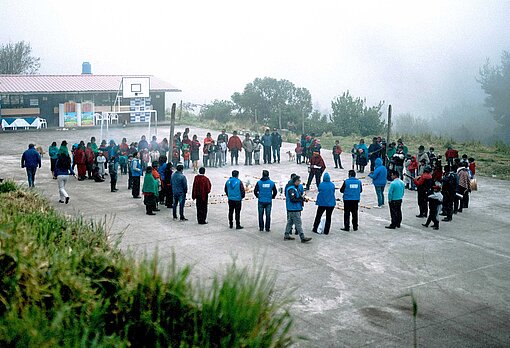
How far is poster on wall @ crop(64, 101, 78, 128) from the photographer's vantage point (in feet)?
132

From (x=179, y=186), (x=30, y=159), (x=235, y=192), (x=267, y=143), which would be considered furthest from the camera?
(x=267, y=143)

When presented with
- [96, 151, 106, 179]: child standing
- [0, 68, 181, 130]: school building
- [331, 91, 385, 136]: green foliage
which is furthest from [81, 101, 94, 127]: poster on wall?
[96, 151, 106, 179]: child standing

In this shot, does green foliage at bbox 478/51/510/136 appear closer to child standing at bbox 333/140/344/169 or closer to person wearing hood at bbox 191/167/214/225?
child standing at bbox 333/140/344/169

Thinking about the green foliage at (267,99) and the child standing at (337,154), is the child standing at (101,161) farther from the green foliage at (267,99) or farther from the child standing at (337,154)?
the green foliage at (267,99)

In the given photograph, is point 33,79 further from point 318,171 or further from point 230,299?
point 230,299

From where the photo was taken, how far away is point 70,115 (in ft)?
133

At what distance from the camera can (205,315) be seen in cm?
516

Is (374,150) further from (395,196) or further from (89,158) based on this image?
(89,158)

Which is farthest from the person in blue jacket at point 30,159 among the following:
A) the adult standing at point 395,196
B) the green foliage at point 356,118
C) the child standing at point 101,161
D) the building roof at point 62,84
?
the green foliage at point 356,118

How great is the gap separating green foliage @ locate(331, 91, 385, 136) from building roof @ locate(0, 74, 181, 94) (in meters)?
14.2

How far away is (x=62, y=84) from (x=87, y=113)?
306cm

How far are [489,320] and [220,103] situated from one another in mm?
48232

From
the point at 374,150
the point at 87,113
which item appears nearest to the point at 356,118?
the point at 87,113

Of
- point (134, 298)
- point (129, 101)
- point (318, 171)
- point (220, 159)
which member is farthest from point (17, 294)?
point (129, 101)
